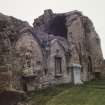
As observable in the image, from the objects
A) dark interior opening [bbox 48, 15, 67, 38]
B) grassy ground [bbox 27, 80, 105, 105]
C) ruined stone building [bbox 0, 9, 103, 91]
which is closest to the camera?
grassy ground [bbox 27, 80, 105, 105]

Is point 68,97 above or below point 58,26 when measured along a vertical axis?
below

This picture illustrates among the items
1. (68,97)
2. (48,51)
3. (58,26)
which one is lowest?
(68,97)

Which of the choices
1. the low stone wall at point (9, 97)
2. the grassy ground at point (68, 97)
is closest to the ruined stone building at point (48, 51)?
the low stone wall at point (9, 97)

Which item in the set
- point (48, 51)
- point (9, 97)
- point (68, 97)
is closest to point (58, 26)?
point (48, 51)

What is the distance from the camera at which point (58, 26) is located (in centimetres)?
3156

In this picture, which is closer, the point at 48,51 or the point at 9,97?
the point at 9,97

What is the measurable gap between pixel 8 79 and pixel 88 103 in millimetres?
5918

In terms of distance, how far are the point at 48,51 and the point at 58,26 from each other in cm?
784

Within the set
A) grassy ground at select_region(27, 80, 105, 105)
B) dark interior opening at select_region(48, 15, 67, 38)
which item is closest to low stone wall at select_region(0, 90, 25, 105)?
grassy ground at select_region(27, 80, 105, 105)

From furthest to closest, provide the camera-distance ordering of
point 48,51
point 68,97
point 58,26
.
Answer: point 58,26, point 48,51, point 68,97

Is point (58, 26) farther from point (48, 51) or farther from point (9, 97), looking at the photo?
point (9, 97)

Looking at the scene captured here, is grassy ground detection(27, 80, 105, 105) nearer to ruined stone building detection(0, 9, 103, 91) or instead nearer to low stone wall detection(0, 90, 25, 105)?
low stone wall detection(0, 90, 25, 105)

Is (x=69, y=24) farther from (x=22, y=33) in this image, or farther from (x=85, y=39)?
(x=22, y=33)

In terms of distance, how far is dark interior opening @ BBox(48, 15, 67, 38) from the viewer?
1204 inches
